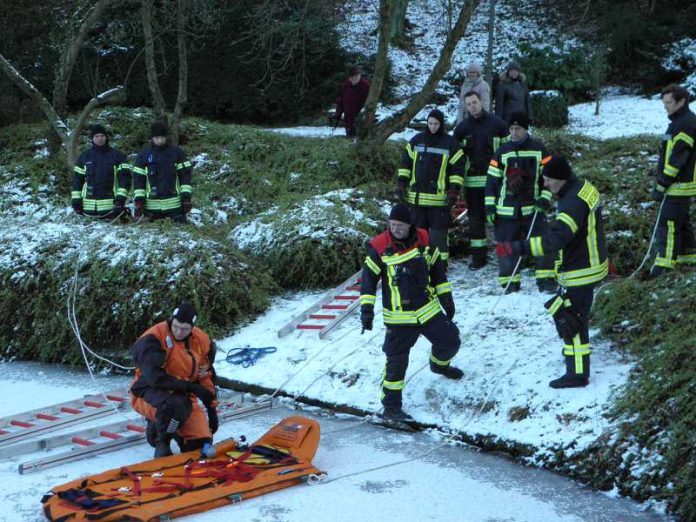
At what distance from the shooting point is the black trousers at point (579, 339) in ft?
22.9

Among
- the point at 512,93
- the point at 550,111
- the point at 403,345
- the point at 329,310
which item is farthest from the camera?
the point at 550,111

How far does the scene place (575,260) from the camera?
23.0 ft

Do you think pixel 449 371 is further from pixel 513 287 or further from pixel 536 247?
pixel 513 287

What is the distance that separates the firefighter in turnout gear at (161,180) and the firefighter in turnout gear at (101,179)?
0.25m

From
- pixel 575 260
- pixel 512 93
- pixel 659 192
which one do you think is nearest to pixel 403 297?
pixel 575 260

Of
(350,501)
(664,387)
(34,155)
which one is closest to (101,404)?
(350,501)

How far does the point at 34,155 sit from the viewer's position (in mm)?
15289

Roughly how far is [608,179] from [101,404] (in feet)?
20.3

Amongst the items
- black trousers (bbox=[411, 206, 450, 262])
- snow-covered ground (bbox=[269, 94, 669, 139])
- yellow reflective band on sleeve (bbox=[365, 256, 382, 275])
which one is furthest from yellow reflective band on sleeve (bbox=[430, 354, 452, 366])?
snow-covered ground (bbox=[269, 94, 669, 139])

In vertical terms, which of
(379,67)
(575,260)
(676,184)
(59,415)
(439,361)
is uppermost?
(379,67)

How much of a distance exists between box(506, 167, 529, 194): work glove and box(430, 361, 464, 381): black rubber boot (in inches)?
77.7

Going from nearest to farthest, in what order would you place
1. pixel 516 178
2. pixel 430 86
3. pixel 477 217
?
1. pixel 516 178
2. pixel 477 217
3. pixel 430 86

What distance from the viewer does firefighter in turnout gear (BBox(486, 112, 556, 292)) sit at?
876 centimetres

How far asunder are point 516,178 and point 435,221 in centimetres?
120
